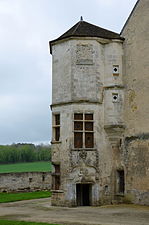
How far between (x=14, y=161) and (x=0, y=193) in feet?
132

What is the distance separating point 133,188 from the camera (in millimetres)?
19328

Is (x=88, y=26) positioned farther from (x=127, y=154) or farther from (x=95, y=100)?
(x=127, y=154)

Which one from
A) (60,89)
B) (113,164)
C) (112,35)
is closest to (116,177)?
(113,164)

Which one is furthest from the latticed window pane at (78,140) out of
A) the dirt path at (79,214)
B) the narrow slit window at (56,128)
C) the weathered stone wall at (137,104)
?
the dirt path at (79,214)

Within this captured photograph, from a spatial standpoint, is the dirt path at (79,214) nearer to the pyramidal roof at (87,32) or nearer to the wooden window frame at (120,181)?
the wooden window frame at (120,181)

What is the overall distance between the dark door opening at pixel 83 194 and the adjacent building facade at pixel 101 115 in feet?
0.17

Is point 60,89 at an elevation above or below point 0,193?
above

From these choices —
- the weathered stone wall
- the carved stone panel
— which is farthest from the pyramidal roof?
the weathered stone wall

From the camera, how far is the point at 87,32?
20.5m

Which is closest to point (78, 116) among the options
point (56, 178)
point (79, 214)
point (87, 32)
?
point (56, 178)

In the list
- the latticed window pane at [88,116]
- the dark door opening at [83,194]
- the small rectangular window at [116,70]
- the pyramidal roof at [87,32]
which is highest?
the pyramidal roof at [87,32]

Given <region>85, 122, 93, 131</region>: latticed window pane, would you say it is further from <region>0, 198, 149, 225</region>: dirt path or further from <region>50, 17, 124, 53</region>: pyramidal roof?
<region>50, 17, 124, 53</region>: pyramidal roof

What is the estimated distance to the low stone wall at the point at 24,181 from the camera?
26250mm

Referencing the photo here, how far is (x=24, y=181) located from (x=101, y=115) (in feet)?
31.9
